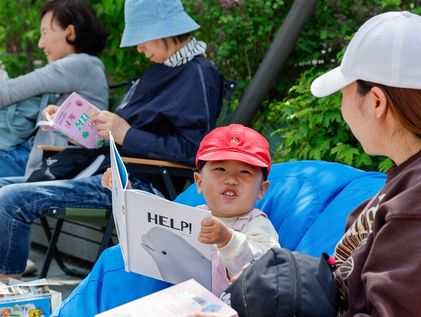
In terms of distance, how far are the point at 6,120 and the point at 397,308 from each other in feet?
12.9

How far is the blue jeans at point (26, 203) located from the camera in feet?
14.3

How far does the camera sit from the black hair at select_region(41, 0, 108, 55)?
5352 mm

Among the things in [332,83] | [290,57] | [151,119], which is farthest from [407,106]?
[290,57]

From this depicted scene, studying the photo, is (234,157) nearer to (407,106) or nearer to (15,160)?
(407,106)

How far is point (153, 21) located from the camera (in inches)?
182

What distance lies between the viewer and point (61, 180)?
15.1 ft

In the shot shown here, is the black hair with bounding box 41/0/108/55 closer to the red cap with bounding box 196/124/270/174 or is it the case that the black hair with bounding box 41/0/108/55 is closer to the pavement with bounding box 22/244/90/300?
the pavement with bounding box 22/244/90/300

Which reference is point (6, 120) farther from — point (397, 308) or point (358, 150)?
point (397, 308)

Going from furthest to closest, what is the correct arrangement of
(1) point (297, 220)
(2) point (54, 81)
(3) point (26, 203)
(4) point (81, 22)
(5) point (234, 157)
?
(4) point (81, 22)
(2) point (54, 81)
(3) point (26, 203)
(1) point (297, 220)
(5) point (234, 157)

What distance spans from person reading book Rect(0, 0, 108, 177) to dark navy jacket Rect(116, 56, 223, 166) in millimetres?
687

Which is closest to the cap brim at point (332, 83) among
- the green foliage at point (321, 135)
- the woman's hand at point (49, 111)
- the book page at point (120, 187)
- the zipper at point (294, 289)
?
the zipper at point (294, 289)

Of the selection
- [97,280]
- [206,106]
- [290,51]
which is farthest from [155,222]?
[290,51]

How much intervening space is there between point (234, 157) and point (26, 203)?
5.61 ft

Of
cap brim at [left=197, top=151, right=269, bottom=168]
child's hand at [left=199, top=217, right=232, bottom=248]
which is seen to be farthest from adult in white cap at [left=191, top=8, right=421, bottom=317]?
cap brim at [left=197, top=151, right=269, bottom=168]
